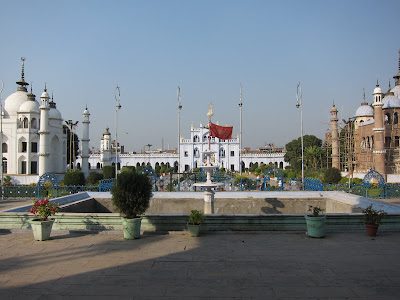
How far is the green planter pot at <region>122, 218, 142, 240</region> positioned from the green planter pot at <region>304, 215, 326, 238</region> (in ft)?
12.3

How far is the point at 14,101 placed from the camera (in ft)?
123

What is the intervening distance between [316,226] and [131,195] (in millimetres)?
4057

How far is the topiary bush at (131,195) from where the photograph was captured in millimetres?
7293

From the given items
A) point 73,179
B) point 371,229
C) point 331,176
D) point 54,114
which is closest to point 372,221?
point 371,229

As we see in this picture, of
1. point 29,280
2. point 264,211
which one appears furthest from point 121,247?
point 264,211

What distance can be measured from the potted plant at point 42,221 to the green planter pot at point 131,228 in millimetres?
1642

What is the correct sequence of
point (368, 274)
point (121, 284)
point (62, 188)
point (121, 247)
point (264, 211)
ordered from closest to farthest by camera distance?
1. point (121, 284)
2. point (368, 274)
3. point (121, 247)
4. point (264, 211)
5. point (62, 188)

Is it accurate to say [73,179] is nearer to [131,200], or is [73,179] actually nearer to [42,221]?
[42,221]

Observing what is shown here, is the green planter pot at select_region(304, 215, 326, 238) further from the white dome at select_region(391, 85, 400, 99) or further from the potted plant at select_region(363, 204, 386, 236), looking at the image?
Answer: the white dome at select_region(391, 85, 400, 99)

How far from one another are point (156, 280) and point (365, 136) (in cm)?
3438

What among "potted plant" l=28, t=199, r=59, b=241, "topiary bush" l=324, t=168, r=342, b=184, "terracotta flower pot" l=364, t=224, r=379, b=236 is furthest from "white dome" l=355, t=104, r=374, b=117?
"potted plant" l=28, t=199, r=59, b=241

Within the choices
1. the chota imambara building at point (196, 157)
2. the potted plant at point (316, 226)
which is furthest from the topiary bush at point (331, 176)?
the chota imambara building at point (196, 157)

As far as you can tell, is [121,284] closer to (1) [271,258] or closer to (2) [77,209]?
(1) [271,258]

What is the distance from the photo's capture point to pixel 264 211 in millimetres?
13414
